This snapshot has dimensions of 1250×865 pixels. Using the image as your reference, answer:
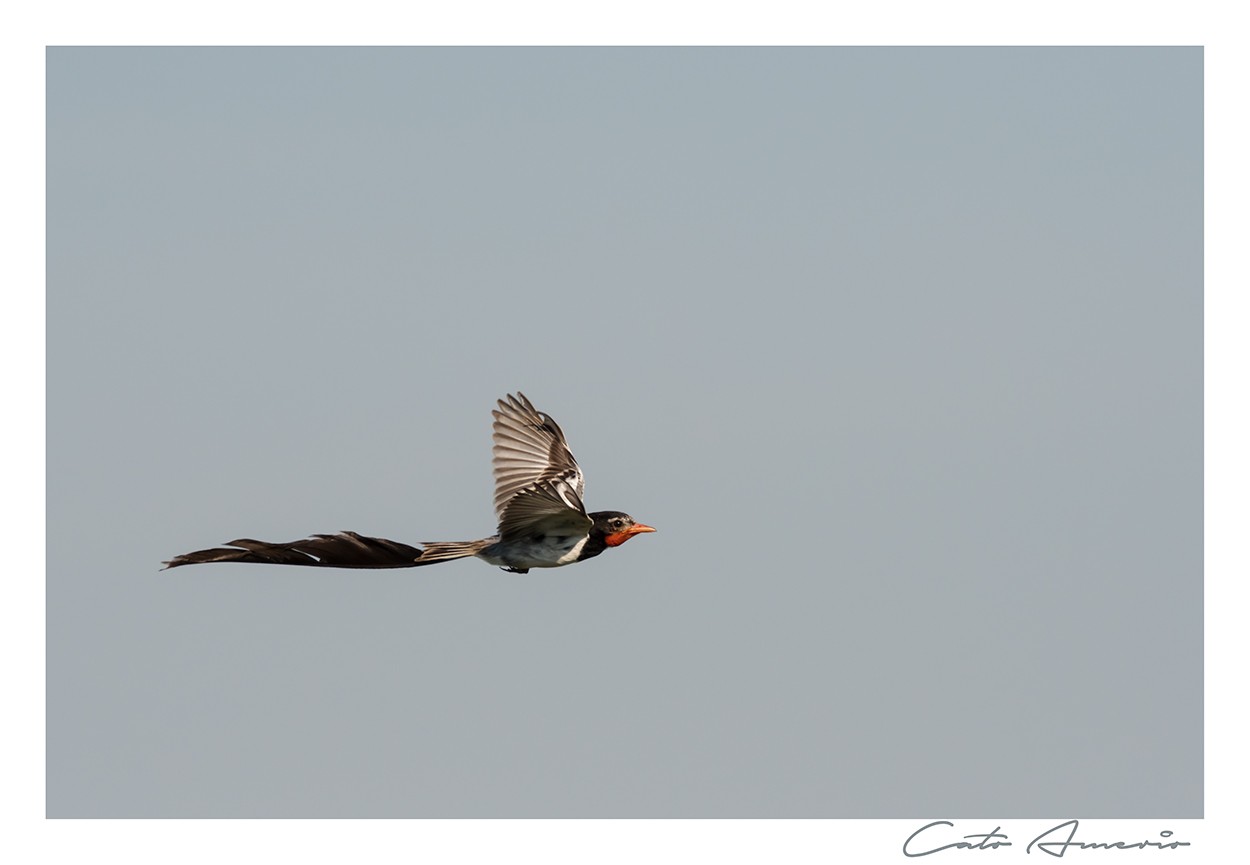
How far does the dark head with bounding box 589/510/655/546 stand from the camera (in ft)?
68.7

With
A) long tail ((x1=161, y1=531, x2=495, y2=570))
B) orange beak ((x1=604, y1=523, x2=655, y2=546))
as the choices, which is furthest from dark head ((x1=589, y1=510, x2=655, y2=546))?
long tail ((x1=161, y1=531, x2=495, y2=570))

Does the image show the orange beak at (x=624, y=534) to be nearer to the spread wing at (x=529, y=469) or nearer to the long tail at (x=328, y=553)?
the spread wing at (x=529, y=469)

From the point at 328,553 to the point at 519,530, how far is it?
2.64 meters

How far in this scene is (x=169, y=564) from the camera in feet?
59.3

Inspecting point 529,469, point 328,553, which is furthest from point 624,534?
point 328,553

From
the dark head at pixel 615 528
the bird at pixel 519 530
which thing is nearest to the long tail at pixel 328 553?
the bird at pixel 519 530

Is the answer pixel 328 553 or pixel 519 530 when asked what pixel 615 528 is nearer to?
pixel 519 530

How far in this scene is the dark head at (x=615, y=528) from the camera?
20953 millimetres
